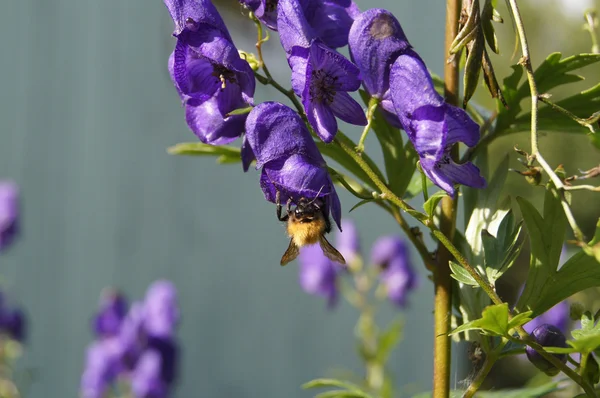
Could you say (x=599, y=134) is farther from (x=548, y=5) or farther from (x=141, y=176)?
(x=141, y=176)

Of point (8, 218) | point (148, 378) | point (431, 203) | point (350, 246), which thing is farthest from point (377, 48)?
point (8, 218)

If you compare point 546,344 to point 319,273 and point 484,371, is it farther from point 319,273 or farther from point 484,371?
point 319,273

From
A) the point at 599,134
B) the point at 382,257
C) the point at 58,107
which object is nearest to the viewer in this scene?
the point at 599,134

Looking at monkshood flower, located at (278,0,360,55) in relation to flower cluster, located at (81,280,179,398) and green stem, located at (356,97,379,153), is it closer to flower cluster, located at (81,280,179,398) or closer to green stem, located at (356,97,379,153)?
green stem, located at (356,97,379,153)

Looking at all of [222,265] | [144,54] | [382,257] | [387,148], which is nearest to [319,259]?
[382,257]

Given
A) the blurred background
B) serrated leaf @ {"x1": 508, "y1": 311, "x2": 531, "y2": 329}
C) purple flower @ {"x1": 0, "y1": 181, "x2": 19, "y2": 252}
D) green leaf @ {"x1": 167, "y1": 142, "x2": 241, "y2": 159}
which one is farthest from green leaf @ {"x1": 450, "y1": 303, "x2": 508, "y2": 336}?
the blurred background

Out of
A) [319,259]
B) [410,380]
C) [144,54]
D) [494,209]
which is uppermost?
[144,54]

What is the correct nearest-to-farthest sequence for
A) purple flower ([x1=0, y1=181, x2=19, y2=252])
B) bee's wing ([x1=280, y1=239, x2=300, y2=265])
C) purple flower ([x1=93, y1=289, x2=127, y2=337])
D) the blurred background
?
bee's wing ([x1=280, y1=239, x2=300, y2=265]) → purple flower ([x1=93, y1=289, x2=127, y2=337]) → purple flower ([x1=0, y1=181, x2=19, y2=252]) → the blurred background
